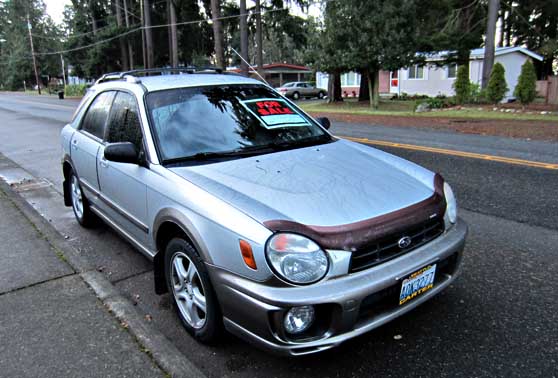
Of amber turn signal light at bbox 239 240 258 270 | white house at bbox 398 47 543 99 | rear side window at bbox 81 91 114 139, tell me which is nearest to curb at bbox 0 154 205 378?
amber turn signal light at bbox 239 240 258 270

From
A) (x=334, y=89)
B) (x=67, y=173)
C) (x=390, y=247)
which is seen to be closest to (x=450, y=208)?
(x=390, y=247)

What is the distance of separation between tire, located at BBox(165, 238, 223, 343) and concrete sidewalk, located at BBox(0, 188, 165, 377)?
0.35 meters

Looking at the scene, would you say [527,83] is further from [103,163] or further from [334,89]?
[103,163]

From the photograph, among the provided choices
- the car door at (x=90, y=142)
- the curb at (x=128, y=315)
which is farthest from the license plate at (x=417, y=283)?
the car door at (x=90, y=142)

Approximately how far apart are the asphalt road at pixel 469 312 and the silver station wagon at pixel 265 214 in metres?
0.32

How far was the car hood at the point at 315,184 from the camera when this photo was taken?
2.51 meters

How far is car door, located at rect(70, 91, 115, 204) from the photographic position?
4.37 metres

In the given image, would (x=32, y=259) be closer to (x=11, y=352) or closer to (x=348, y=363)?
(x=11, y=352)

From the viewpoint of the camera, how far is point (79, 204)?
206 inches

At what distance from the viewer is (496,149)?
9320 millimetres

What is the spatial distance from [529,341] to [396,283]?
41.1 inches

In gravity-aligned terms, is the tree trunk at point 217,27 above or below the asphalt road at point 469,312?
above

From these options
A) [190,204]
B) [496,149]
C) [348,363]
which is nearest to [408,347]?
[348,363]

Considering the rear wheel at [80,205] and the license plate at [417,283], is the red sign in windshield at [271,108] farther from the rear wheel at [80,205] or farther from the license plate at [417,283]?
the rear wheel at [80,205]
